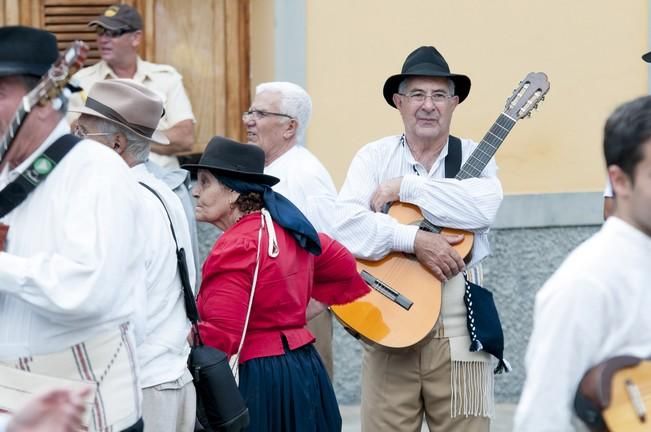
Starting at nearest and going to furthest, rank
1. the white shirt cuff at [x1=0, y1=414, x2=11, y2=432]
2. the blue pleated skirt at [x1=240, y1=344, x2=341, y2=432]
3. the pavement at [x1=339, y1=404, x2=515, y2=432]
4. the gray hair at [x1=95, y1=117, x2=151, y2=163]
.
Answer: the white shirt cuff at [x1=0, y1=414, x2=11, y2=432] → the gray hair at [x1=95, y1=117, x2=151, y2=163] → the blue pleated skirt at [x1=240, y1=344, x2=341, y2=432] → the pavement at [x1=339, y1=404, x2=515, y2=432]

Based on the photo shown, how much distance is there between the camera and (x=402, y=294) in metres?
6.32

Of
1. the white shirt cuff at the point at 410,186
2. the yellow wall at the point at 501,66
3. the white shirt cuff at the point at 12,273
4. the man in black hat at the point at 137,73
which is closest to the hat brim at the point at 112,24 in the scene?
the man in black hat at the point at 137,73

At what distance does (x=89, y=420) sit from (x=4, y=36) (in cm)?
105

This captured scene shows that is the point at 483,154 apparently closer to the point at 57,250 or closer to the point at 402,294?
the point at 402,294

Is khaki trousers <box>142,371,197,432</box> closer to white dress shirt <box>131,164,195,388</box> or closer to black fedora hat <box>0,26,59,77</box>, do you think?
white dress shirt <box>131,164,195,388</box>

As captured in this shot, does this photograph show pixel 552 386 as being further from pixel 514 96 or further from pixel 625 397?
pixel 514 96

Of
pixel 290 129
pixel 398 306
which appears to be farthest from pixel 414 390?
pixel 290 129

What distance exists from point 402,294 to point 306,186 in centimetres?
88

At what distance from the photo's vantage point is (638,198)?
11.4 ft

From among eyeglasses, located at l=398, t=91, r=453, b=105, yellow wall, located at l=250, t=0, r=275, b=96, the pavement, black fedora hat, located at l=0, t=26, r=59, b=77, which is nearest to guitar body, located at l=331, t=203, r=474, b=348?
eyeglasses, located at l=398, t=91, r=453, b=105

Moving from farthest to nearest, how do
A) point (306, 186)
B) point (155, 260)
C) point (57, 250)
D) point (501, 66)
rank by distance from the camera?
point (501, 66) < point (306, 186) < point (155, 260) < point (57, 250)

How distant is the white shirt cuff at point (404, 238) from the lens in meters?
6.30

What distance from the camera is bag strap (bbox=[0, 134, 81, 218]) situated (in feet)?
13.3

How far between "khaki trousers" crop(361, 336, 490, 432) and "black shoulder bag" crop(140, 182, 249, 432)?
3.88ft
